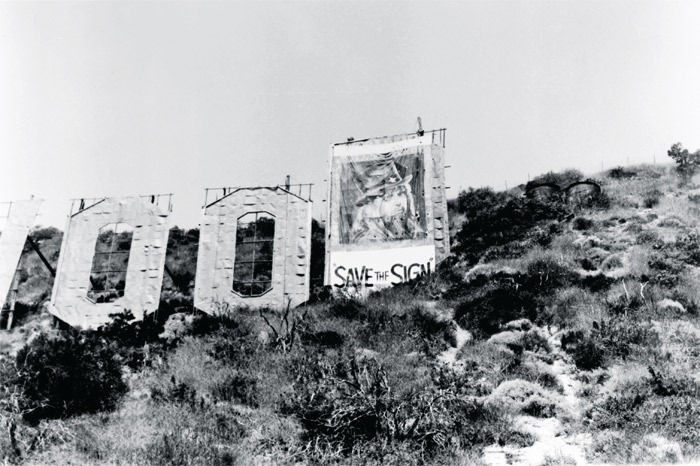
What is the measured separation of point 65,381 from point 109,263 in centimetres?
1100

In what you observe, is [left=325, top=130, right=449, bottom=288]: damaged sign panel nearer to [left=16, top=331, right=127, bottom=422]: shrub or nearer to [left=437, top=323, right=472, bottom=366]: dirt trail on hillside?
[left=437, top=323, right=472, bottom=366]: dirt trail on hillside

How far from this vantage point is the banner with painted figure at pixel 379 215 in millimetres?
25016

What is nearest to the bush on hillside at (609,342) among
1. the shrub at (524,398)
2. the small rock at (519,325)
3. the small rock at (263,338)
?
the small rock at (519,325)

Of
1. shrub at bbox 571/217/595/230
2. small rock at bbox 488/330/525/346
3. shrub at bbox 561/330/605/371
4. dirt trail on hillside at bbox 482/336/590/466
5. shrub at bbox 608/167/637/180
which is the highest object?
shrub at bbox 608/167/637/180

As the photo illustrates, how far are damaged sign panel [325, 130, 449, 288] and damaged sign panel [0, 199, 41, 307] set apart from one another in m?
12.2

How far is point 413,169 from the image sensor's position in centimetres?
2695

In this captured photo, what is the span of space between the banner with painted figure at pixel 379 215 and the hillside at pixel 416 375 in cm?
216

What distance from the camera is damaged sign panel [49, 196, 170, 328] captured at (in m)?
22.0

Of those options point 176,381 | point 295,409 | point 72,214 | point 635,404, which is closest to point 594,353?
point 635,404

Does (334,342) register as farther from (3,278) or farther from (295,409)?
(3,278)

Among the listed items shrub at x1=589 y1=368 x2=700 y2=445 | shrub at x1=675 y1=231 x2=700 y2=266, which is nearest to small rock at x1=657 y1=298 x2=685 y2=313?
shrub at x1=589 y1=368 x2=700 y2=445

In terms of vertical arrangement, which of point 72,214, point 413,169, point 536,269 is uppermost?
point 413,169

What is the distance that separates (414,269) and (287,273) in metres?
5.40

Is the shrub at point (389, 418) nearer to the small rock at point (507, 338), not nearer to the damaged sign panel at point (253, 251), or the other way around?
the small rock at point (507, 338)
